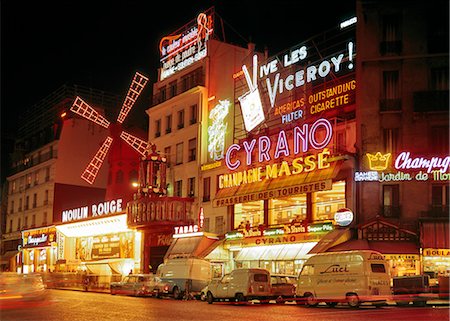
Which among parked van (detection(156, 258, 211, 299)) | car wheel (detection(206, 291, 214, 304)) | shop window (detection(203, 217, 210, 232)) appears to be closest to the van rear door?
car wheel (detection(206, 291, 214, 304))

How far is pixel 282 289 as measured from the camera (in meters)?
31.3

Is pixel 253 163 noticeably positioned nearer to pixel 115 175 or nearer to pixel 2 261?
pixel 115 175

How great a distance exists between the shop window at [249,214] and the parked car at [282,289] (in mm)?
11002

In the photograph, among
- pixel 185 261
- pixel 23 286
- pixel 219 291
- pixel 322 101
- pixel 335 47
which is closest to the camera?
pixel 23 286

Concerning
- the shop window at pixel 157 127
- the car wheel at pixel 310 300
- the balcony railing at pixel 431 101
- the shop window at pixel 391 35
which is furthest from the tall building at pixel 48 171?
the car wheel at pixel 310 300

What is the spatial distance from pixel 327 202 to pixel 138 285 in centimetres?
1216

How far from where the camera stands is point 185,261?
1489 inches

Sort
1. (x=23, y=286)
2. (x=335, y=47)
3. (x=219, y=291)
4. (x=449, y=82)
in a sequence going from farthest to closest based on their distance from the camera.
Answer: (x=335, y=47)
(x=449, y=82)
(x=219, y=291)
(x=23, y=286)

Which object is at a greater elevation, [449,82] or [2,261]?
[449,82]

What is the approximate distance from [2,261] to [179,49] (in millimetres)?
40347

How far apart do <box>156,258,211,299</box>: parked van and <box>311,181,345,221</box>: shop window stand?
715 centimetres

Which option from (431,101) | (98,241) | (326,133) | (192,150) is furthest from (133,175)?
(431,101)

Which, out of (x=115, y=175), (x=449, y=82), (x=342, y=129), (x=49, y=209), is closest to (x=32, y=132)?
(x=49, y=209)

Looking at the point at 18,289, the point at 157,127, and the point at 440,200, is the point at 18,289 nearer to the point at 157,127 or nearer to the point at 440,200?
the point at 440,200
